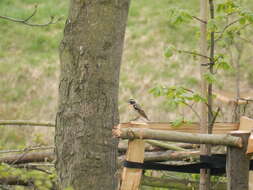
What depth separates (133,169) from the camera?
3637 millimetres

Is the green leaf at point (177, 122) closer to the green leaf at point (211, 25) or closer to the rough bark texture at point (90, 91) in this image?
the rough bark texture at point (90, 91)

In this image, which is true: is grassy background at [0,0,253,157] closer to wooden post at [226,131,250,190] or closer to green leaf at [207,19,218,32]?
green leaf at [207,19,218,32]

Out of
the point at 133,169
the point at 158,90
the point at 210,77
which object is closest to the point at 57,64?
the point at 158,90

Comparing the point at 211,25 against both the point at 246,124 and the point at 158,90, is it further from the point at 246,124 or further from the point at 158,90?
the point at 246,124

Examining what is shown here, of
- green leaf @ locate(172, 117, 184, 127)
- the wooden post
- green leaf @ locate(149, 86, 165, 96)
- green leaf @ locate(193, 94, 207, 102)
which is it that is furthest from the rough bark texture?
the wooden post

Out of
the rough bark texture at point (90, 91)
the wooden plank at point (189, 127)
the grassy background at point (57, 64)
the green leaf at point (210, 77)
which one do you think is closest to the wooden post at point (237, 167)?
the wooden plank at point (189, 127)

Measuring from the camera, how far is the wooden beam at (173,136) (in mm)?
3506

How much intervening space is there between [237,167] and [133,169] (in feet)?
2.35

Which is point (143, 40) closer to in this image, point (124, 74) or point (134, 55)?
point (134, 55)

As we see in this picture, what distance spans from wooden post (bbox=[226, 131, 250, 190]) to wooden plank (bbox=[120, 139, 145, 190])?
2.04 ft

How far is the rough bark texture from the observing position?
4.22 metres

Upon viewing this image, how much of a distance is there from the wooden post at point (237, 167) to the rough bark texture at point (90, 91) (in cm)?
95

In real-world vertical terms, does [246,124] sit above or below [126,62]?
below

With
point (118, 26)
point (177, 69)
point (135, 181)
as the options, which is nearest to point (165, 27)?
point (177, 69)
